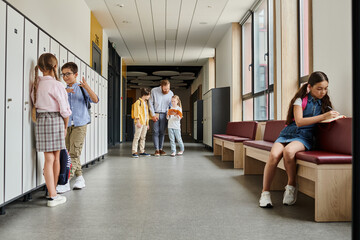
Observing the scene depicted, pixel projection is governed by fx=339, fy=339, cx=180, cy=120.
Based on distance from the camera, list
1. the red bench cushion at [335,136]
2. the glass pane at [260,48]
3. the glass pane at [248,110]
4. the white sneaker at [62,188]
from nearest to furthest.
Result: the red bench cushion at [335,136] < the white sneaker at [62,188] < the glass pane at [260,48] < the glass pane at [248,110]

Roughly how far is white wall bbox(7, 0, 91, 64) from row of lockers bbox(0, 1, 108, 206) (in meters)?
1.04

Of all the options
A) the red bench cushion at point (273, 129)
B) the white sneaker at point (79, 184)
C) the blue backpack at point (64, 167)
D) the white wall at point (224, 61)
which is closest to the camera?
the blue backpack at point (64, 167)

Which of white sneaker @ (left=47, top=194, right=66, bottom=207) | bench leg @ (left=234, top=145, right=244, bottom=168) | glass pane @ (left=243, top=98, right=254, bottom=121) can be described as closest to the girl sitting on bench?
white sneaker @ (left=47, top=194, right=66, bottom=207)

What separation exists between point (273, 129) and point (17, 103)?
3.14 meters

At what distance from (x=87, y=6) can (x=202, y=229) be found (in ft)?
19.9

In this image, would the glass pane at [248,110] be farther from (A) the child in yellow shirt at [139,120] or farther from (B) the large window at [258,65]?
(A) the child in yellow shirt at [139,120]

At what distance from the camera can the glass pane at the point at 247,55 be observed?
7.99 m

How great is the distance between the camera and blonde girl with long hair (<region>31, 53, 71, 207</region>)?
287 centimetres

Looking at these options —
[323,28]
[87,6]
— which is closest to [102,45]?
[87,6]

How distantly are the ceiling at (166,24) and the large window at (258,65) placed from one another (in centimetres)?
39

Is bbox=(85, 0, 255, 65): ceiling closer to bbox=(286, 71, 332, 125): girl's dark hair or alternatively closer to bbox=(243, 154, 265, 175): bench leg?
bbox=(243, 154, 265, 175): bench leg

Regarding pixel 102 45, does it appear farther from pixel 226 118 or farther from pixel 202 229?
pixel 202 229

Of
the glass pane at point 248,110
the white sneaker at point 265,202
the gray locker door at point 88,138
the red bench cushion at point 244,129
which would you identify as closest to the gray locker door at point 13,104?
the white sneaker at point 265,202

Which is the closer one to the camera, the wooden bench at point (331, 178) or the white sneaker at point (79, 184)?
the wooden bench at point (331, 178)
